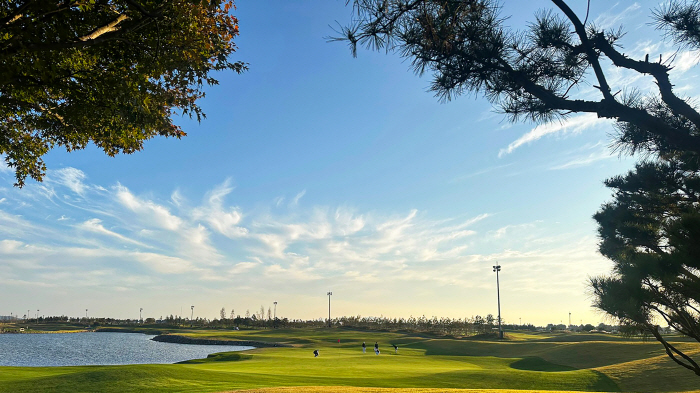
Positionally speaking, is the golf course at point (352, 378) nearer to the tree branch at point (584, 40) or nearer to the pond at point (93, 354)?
the tree branch at point (584, 40)

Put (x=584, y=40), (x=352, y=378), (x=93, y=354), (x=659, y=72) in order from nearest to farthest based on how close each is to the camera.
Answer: (x=659, y=72), (x=584, y=40), (x=352, y=378), (x=93, y=354)

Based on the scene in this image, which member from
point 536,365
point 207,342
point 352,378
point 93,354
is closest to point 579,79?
point 352,378

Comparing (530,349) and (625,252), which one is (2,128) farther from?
(530,349)

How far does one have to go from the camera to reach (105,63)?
11094mm

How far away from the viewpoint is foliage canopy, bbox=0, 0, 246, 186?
8141mm

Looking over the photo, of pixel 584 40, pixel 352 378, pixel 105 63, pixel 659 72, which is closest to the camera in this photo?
pixel 659 72

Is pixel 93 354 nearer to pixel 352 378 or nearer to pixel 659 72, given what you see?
pixel 352 378

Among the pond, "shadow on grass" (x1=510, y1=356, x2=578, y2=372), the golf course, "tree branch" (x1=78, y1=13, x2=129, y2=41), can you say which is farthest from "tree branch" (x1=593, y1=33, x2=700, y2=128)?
the pond

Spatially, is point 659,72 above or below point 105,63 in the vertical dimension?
below

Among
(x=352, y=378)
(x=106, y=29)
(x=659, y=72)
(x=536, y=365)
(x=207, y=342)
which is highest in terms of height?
(x=106, y=29)

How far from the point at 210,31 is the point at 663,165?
54.3ft

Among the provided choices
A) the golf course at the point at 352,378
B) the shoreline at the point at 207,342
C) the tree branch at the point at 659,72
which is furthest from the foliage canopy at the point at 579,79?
the shoreline at the point at 207,342

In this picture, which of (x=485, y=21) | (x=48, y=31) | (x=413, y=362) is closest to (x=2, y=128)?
(x=48, y=31)

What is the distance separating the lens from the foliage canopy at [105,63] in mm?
8141
